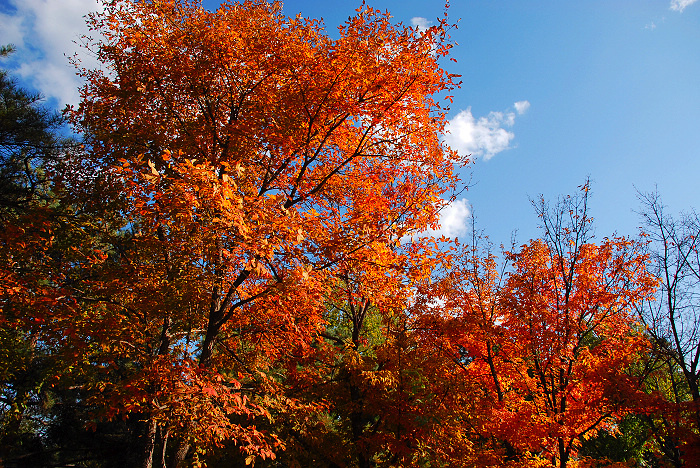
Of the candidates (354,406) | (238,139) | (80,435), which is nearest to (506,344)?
(354,406)

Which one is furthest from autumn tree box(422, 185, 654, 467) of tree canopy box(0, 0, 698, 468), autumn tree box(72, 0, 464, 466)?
autumn tree box(72, 0, 464, 466)

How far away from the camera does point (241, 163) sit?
5852 millimetres

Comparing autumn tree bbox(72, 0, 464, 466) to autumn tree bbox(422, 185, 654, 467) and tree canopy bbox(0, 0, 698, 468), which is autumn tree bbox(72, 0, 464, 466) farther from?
autumn tree bbox(422, 185, 654, 467)

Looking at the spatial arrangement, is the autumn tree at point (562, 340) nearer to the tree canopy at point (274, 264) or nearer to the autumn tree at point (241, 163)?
the tree canopy at point (274, 264)

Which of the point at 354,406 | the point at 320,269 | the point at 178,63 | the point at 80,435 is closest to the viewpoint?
the point at 320,269

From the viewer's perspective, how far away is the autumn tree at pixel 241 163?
Answer: 15.6ft

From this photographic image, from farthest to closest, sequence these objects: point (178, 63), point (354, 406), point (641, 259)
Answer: point (354, 406), point (641, 259), point (178, 63)

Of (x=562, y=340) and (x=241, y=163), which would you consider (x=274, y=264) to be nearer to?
(x=241, y=163)

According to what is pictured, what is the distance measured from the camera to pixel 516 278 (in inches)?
324

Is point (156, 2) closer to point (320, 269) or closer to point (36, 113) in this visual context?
point (36, 113)

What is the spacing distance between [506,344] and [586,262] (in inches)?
103

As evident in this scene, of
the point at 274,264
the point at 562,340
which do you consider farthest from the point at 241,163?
the point at 562,340

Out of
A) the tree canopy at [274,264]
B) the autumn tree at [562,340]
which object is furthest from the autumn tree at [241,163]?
the autumn tree at [562,340]

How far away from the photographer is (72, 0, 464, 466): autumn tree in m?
4.76
